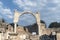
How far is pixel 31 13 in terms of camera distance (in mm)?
35438

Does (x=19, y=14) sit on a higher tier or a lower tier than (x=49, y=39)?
higher

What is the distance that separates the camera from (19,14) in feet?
117

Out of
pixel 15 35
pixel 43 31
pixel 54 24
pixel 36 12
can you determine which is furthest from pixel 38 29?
pixel 15 35

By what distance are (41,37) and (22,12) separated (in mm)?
7080

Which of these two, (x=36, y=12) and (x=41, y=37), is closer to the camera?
(x=41, y=37)

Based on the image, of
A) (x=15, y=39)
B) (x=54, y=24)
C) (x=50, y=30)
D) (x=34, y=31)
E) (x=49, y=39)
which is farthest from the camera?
(x=54, y=24)

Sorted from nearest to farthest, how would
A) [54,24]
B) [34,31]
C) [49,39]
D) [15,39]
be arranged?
1. [15,39]
2. [49,39]
3. [34,31]
4. [54,24]

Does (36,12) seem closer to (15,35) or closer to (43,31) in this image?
(43,31)

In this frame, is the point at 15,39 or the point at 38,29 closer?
the point at 15,39

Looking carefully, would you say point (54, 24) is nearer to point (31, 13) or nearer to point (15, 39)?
point (31, 13)

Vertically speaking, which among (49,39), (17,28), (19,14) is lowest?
(49,39)

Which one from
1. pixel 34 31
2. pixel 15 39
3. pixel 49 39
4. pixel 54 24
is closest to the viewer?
pixel 15 39

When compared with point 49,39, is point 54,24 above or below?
above

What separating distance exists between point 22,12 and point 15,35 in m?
26.7
